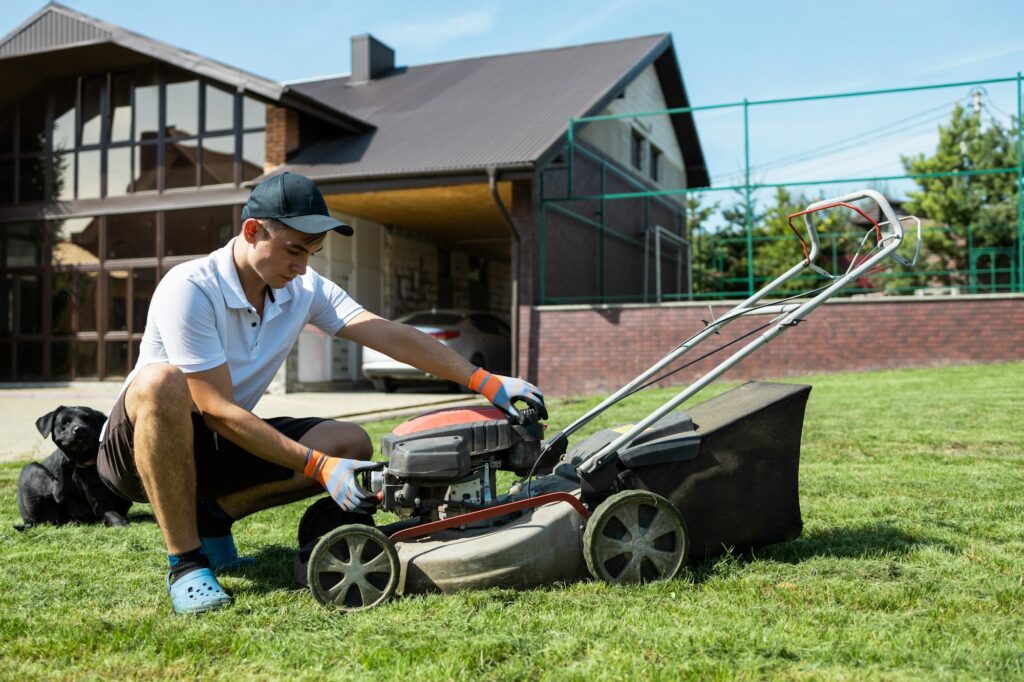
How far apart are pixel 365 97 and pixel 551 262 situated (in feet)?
20.1

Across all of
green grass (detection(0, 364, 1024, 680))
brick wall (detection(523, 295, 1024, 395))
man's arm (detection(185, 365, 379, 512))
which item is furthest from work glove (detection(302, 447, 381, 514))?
brick wall (detection(523, 295, 1024, 395))

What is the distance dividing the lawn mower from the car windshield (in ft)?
37.8

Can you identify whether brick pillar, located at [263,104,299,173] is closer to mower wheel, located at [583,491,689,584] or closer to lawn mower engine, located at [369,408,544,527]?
lawn mower engine, located at [369,408,544,527]

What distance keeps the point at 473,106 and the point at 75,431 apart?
12769mm

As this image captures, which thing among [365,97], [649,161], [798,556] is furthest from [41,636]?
[649,161]

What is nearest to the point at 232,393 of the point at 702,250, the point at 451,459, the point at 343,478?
the point at 343,478

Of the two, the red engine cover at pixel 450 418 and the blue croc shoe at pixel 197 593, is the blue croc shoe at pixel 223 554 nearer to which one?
the blue croc shoe at pixel 197 593

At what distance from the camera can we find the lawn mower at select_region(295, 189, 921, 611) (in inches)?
120

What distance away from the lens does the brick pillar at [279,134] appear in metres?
15.4

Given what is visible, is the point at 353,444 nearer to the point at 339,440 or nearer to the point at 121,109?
the point at 339,440

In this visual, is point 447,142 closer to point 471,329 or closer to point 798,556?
point 471,329

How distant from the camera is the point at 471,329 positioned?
1541 centimetres

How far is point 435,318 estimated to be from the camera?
15.3 meters

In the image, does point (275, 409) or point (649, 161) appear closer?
point (275, 409)
